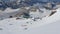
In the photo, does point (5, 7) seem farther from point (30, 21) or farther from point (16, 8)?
point (30, 21)

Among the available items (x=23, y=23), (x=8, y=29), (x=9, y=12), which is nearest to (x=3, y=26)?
(x=8, y=29)

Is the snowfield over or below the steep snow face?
below

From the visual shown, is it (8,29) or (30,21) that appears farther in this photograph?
(30,21)

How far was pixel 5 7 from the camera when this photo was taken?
402 centimetres

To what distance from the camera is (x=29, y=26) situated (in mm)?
3021

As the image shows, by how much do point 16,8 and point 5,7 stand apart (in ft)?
0.85

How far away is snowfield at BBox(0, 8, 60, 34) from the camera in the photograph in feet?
8.91

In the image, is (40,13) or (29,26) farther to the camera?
(40,13)

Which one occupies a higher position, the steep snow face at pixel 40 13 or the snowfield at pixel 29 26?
the steep snow face at pixel 40 13

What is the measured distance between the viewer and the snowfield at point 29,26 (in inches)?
107

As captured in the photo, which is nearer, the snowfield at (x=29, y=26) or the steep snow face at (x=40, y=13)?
the snowfield at (x=29, y=26)

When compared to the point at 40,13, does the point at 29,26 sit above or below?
below

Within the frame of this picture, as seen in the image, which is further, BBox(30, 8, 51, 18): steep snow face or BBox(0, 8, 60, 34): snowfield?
BBox(30, 8, 51, 18): steep snow face

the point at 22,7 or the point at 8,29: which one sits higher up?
the point at 22,7
